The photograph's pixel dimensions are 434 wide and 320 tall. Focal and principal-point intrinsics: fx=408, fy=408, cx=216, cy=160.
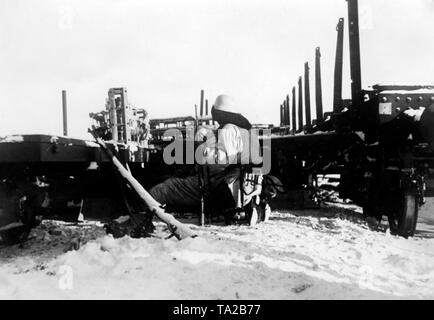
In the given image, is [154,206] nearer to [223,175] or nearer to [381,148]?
[223,175]

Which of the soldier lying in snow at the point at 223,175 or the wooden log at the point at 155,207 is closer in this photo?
the wooden log at the point at 155,207

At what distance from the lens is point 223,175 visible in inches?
212

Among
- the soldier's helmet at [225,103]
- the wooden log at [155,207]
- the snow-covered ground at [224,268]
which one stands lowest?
the snow-covered ground at [224,268]

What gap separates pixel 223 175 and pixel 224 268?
1.95 metres

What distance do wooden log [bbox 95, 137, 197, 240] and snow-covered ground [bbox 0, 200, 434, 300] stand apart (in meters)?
0.23

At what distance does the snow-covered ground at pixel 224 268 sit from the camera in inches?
124

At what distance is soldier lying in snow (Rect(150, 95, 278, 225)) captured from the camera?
5328 mm

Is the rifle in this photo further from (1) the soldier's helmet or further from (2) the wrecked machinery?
(2) the wrecked machinery

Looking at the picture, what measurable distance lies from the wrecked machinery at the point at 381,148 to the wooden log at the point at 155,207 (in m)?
3.28

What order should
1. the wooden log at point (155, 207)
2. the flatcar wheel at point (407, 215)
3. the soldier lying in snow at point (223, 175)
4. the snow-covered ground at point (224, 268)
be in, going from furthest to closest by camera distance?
the flatcar wheel at point (407, 215) → the soldier lying in snow at point (223, 175) → the wooden log at point (155, 207) → the snow-covered ground at point (224, 268)

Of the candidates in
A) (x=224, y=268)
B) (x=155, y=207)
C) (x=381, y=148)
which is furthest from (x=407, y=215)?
(x=155, y=207)

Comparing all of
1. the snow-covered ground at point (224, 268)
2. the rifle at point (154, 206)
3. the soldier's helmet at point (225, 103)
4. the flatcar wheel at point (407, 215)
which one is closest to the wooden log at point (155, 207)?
the rifle at point (154, 206)

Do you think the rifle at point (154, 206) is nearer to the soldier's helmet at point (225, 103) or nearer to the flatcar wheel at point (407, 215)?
the soldier's helmet at point (225, 103)
